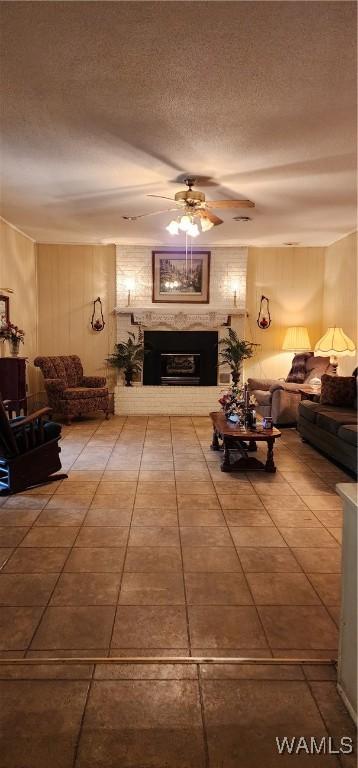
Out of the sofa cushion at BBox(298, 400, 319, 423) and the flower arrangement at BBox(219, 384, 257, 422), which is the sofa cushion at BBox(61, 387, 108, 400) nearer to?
the flower arrangement at BBox(219, 384, 257, 422)

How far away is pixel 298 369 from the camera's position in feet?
24.0

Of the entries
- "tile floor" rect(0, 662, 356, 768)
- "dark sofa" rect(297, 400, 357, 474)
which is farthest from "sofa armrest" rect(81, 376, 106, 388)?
"tile floor" rect(0, 662, 356, 768)

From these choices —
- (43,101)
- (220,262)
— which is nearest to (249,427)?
(43,101)

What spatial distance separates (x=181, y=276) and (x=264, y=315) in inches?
60.2

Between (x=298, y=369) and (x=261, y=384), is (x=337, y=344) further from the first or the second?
(x=261, y=384)

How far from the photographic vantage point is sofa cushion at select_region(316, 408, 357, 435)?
464 centimetres

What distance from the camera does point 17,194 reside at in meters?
4.85

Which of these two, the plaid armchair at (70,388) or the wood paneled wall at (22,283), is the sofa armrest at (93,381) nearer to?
the plaid armchair at (70,388)

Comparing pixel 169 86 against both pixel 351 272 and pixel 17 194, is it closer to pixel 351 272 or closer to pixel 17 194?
pixel 17 194

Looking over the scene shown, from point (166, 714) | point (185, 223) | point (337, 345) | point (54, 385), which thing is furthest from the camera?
point (54, 385)

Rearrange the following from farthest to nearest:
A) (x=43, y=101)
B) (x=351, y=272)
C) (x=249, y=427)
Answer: (x=351, y=272), (x=249, y=427), (x=43, y=101)

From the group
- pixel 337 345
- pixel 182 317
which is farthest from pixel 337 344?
pixel 182 317

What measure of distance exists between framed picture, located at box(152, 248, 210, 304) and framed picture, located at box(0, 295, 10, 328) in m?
2.48

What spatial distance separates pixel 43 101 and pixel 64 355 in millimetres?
5289
